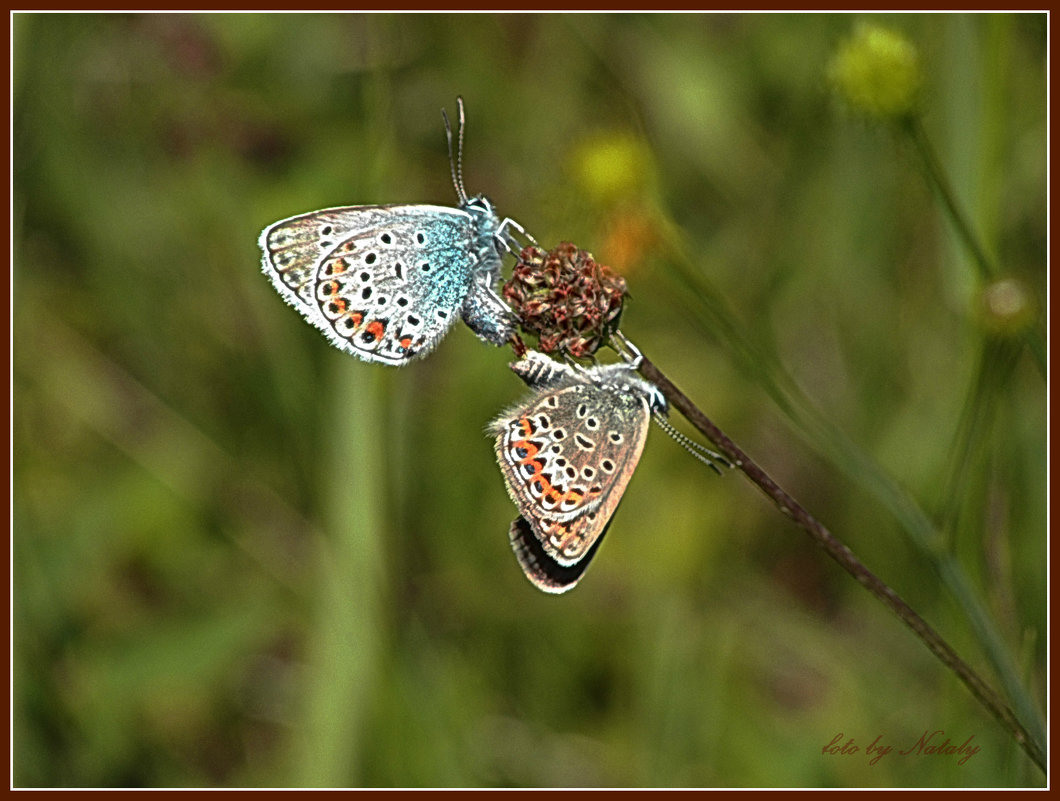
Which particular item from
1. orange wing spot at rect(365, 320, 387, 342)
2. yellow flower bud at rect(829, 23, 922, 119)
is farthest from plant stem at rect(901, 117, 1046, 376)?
orange wing spot at rect(365, 320, 387, 342)

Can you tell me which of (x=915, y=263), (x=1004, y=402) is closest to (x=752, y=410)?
(x=915, y=263)

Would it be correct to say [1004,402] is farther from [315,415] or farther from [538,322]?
[315,415]

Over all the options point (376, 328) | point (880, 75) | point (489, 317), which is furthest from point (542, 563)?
point (880, 75)

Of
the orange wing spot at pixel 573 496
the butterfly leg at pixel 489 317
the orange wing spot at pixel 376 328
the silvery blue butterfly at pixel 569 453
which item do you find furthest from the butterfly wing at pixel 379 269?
the orange wing spot at pixel 573 496
